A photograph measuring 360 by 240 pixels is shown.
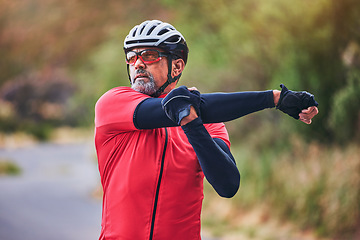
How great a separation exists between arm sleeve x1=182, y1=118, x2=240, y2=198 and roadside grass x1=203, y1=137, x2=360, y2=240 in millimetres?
4820

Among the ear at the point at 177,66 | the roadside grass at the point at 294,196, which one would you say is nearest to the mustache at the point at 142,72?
the ear at the point at 177,66

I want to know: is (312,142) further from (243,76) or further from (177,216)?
(177,216)

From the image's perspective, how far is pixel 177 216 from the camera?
1771 mm

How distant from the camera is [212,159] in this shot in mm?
1622

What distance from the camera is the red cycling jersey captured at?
1.74 metres

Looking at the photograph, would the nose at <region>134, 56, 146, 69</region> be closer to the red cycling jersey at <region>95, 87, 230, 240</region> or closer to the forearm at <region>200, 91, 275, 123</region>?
the red cycling jersey at <region>95, 87, 230, 240</region>

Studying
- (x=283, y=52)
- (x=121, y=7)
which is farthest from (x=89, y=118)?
(x=283, y=52)

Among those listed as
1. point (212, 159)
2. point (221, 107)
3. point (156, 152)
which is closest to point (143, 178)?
point (156, 152)

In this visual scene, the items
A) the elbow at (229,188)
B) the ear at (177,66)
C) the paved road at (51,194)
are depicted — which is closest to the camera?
the elbow at (229,188)

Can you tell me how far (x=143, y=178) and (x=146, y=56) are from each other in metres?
0.47

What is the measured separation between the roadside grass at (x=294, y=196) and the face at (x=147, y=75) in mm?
4793

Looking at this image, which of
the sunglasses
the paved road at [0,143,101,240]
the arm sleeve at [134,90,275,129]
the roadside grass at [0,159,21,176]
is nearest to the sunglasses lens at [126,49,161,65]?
the sunglasses

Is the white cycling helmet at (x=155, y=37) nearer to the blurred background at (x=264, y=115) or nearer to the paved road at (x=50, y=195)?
the blurred background at (x=264, y=115)

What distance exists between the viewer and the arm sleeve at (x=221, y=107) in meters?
1.59
